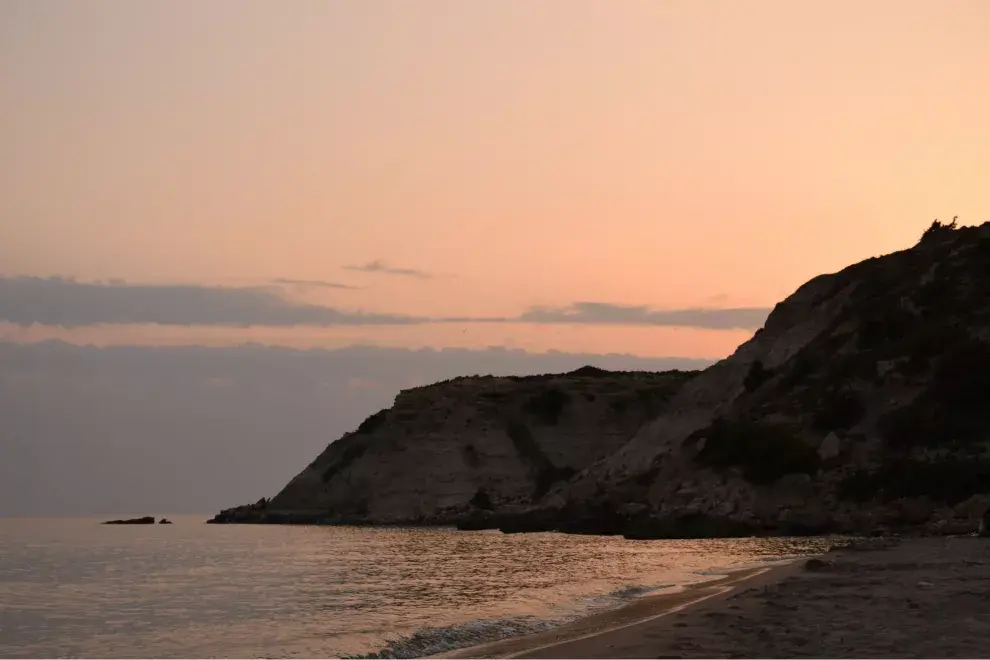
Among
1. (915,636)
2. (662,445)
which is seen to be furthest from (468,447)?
(915,636)

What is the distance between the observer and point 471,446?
12494 cm

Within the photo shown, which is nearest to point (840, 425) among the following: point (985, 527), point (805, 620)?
point (985, 527)

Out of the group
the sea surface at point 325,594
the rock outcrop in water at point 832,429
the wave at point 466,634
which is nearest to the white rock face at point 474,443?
the rock outcrop in water at point 832,429

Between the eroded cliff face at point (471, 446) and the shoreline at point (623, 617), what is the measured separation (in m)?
84.1

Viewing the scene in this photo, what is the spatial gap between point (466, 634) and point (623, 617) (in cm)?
357

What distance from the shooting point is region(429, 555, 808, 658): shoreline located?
61.7 ft

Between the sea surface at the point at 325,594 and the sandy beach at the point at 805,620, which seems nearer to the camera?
the sandy beach at the point at 805,620

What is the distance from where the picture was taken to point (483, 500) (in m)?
116

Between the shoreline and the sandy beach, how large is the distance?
5cm

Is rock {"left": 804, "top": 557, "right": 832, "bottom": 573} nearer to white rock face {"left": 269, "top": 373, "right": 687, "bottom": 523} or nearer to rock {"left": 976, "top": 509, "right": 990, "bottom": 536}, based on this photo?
rock {"left": 976, "top": 509, "right": 990, "bottom": 536}

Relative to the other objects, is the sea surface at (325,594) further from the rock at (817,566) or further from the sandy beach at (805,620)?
the rock at (817,566)

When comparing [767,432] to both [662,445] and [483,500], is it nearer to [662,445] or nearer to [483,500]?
[662,445]

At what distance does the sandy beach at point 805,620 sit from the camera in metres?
15.4

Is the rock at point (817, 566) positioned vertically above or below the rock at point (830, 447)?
below
